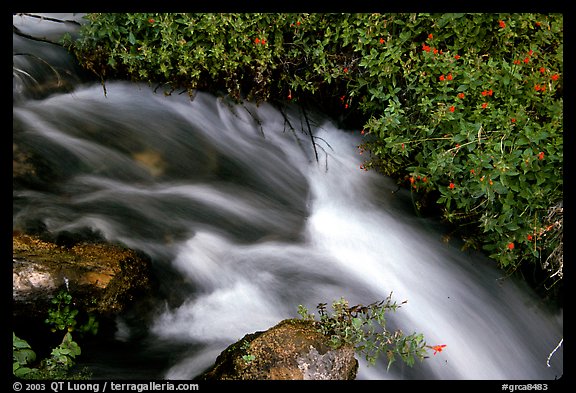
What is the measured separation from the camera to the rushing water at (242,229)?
400 cm

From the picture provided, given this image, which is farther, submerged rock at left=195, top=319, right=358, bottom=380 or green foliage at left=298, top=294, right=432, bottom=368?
green foliage at left=298, top=294, right=432, bottom=368

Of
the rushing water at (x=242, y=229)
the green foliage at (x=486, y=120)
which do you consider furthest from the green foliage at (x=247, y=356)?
the green foliage at (x=486, y=120)

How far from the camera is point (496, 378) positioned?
3971 millimetres

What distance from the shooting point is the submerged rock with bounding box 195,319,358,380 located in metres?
3.21

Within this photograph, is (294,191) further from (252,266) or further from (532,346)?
(532,346)

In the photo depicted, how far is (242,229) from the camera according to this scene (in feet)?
14.8

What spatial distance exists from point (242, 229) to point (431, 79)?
211 cm

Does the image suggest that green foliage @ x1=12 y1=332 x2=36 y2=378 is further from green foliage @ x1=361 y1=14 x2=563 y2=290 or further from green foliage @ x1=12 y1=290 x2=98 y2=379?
green foliage @ x1=361 y1=14 x2=563 y2=290

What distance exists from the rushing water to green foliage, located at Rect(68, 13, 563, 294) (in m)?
0.33

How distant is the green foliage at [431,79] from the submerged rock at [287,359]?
1530mm

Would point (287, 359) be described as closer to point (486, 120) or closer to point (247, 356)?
point (247, 356)

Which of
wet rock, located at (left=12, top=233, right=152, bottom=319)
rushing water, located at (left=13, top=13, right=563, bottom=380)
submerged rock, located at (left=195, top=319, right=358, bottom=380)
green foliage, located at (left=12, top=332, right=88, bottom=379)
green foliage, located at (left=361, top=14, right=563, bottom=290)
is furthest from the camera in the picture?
rushing water, located at (left=13, top=13, right=563, bottom=380)

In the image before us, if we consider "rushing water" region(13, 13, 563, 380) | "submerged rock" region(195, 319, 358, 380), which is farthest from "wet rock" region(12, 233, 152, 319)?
"submerged rock" region(195, 319, 358, 380)
